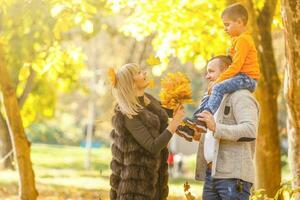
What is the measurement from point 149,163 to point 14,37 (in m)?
16.9

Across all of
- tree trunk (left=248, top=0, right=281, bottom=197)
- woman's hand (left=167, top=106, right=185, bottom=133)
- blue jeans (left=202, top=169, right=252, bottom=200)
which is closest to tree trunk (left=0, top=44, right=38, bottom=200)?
tree trunk (left=248, top=0, right=281, bottom=197)

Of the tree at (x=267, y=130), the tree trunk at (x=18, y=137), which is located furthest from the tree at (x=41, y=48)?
the tree at (x=267, y=130)

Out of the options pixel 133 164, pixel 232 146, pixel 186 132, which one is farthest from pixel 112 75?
pixel 232 146

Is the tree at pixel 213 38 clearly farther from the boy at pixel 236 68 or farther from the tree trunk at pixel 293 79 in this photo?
the boy at pixel 236 68

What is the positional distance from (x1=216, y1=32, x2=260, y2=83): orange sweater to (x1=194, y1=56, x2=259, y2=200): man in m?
0.15

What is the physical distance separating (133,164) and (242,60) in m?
1.50

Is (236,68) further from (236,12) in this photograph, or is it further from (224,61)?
(236,12)

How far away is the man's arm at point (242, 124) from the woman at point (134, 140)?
41.4 inches

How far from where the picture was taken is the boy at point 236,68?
5.36 m

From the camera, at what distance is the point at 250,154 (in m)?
5.42

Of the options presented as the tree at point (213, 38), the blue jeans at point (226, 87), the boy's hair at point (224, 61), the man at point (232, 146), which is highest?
the tree at point (213, 38)

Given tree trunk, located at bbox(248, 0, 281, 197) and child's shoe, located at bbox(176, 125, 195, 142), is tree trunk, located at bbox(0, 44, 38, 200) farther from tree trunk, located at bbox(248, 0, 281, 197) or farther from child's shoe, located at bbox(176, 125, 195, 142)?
child's shoe, located at bbox(176, 125, 195, 142)

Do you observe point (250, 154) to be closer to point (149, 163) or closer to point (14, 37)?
point (149, 163)

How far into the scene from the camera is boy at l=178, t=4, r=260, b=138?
536 cm
